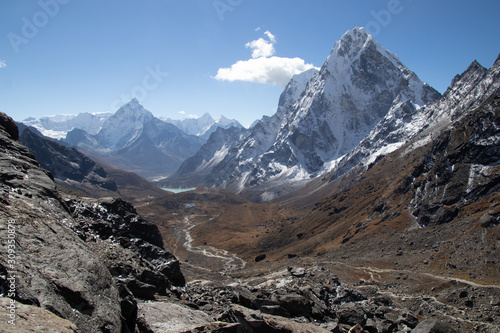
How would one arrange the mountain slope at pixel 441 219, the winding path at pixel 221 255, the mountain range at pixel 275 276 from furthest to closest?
the winding path at pixel 221 255 < the mountain slope at pixel 441 219 < the mountain range at pixel 275 276

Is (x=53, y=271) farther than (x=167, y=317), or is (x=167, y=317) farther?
(x=167, y=317)

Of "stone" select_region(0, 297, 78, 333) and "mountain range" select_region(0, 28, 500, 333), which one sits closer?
"stone" select_region(0, 297, 78, 333)

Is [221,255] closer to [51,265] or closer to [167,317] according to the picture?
[167,317]

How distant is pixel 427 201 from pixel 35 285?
402ft

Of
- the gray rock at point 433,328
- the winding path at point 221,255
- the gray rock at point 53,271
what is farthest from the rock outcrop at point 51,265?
the winding path at point 221,255

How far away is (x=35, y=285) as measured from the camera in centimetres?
1107

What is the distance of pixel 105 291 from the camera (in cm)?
1362

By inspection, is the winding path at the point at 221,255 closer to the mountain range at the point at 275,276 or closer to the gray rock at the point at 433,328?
the mountain range at the point at 275,276

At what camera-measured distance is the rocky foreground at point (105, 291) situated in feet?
36.3

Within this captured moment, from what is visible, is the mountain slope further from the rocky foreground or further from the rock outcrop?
the rock outcrop

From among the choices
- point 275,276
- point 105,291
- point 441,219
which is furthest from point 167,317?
point 441,219

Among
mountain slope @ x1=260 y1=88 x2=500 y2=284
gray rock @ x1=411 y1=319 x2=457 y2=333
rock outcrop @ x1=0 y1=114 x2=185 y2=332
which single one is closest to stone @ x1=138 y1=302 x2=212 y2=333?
rock outcrop @ x1=0 y1=114 x2=185 y2=332

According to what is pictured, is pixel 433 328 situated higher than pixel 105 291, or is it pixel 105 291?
pixel 105 291

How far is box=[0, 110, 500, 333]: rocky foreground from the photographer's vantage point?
11055 millimetres
